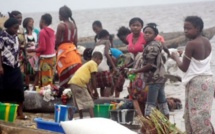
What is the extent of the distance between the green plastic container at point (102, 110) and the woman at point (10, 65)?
42.9 inches

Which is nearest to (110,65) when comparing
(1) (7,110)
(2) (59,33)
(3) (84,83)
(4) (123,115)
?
(2) (59,33)

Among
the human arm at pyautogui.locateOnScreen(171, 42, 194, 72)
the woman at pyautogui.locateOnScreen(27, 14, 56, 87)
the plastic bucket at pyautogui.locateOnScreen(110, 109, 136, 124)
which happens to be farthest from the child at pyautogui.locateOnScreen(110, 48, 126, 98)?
the human arm at pyautogui.locateOnScreen(171, 42, 194, 72)

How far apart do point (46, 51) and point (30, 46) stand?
1.15m

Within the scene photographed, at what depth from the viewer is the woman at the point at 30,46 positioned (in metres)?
9.84

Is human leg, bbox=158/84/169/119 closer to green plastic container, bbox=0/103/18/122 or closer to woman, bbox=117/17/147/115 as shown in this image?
woman, bbox=117/17/147/115

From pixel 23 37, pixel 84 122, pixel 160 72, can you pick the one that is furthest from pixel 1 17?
pixel 84 122

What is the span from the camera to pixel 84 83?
717cm

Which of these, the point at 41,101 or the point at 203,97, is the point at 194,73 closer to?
the point at 203,97

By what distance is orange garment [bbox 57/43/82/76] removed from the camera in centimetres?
818

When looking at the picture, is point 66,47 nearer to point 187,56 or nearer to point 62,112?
point 62,112

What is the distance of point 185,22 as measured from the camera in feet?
19.1

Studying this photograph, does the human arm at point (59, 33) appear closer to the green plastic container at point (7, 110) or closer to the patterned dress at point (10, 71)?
the patterned dress at point (10, 71)

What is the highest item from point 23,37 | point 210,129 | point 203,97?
point 23,37

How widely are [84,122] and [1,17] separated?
330 inches
